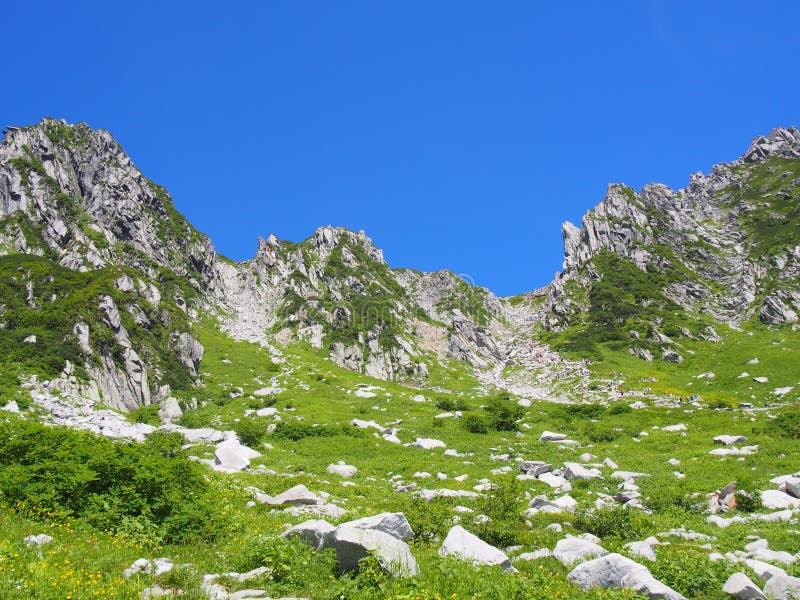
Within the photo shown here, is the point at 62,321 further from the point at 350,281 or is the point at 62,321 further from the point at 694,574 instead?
the point at 350,281

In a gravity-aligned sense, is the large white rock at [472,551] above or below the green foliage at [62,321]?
below

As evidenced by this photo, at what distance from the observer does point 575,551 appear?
12.0 m

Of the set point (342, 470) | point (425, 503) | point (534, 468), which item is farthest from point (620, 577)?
point (342, 470)

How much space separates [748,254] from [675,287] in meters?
21.9

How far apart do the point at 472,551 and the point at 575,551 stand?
2.98 m

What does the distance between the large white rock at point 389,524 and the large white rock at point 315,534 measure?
0.60m

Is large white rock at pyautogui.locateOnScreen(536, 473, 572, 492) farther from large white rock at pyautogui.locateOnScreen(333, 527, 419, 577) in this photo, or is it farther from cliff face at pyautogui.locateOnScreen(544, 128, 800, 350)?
cliff face at pyautogui.locateOnScreen(544, 128, 800, 350)

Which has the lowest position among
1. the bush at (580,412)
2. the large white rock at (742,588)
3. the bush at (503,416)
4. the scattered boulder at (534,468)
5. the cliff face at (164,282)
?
the large white rock at (742,588)

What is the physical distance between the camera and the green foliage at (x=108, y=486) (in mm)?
11758

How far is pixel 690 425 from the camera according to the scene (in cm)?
3628

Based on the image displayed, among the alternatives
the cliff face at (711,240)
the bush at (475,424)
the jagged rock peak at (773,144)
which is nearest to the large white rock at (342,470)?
the bush at (475,424)

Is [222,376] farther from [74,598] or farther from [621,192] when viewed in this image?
[621,192]

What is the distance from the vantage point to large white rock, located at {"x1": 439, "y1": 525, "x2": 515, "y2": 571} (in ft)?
34.3

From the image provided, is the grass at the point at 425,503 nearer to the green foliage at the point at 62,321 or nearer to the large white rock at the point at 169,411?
the large white rock at the point at 169,411
